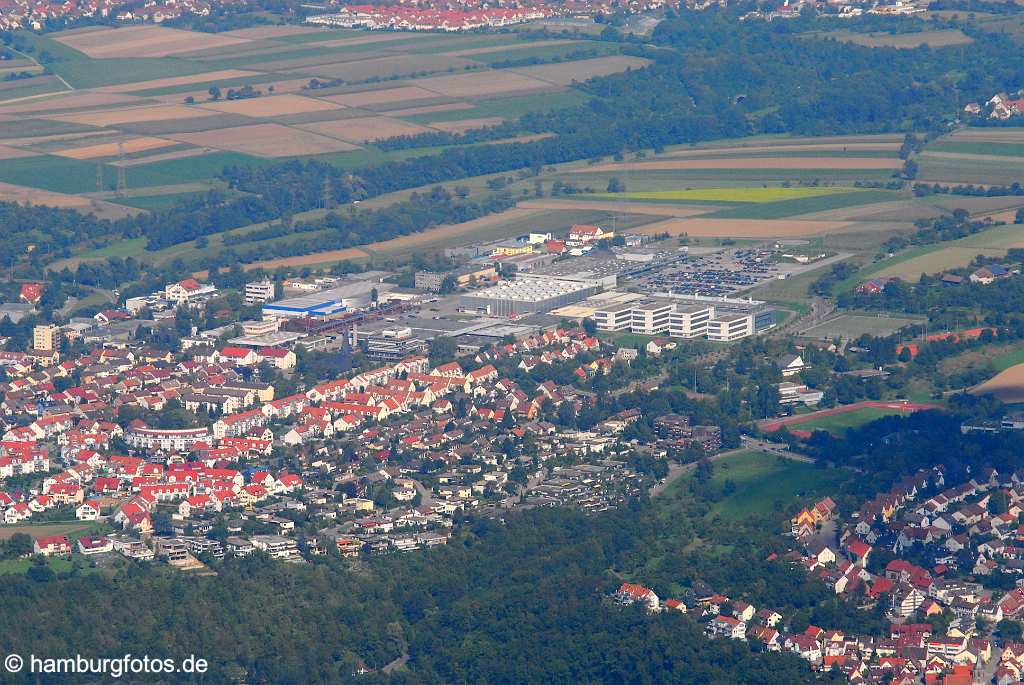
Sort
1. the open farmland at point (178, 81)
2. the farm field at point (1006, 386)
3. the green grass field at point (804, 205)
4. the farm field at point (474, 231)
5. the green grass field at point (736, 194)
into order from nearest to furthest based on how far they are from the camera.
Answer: the farm field at point (1006, 386) → the farm field at point (474, 231) → the green grass field at point (804, 205) → the green grass field at point (736, 194) → the open farmland at point (178, 81)

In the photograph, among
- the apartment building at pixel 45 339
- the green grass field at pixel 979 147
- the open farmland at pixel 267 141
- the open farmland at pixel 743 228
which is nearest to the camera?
the apartment building at pixel 45 339

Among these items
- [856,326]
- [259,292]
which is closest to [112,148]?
[259,292]

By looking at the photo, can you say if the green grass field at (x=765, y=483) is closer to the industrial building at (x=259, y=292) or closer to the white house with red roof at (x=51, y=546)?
the white house with red roof at (x=51, y=546)

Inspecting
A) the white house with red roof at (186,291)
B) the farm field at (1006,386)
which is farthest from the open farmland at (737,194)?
A: the farm field at (1006,386)

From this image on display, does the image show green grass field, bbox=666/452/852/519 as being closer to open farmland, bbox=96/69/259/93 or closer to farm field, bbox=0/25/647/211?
farm field, bbox=0/25/647/211

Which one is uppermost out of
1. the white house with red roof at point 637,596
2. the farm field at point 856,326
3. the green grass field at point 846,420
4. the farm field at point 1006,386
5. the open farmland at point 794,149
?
the white house with red roof at point 637,596

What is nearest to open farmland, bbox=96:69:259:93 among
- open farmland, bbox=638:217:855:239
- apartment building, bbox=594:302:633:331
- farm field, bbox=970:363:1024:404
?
open farmland, bbox=638:217:855:239

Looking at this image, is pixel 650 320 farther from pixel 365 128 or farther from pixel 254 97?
pixel 254 97
